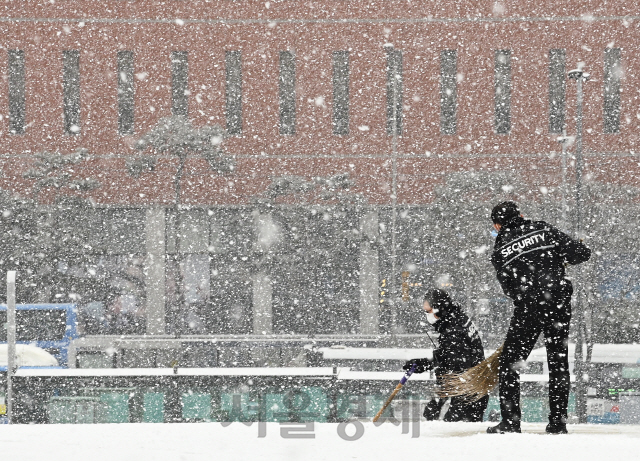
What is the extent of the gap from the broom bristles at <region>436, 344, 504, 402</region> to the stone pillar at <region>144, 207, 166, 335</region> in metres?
23.4

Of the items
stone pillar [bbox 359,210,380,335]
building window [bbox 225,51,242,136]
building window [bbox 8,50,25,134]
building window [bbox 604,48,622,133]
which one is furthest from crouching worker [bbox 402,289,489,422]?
building window [bbox 8,50,25,134]

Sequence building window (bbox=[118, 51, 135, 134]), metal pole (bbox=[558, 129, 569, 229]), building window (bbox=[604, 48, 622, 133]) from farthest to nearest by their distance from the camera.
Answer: building window (bbox=[118, 51, 135, 134]), building window (bbox=[604, 48, 622, 133]), metal pole (bbox=[558, 129, 569, 229])

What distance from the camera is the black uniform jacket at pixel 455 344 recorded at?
Result: 546 centimetres

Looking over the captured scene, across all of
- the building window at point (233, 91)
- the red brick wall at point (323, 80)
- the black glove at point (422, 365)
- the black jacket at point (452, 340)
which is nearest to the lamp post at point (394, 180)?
the red brick wall at point (323, 80)

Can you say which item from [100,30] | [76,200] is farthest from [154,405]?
[100,30]

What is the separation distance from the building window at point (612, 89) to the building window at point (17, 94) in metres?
21.1

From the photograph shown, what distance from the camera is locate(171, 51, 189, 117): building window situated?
29.0 meters

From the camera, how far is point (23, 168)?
28.2 meters

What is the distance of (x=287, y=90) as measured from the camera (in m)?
29.3

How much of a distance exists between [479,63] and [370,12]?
440cm

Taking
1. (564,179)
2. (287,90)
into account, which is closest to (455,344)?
(564,179)

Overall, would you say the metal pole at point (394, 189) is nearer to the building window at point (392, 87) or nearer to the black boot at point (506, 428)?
the building window at point (392, 87)

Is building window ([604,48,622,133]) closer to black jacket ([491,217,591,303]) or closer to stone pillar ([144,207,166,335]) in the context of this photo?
stone pillar ([144,207,166,335])

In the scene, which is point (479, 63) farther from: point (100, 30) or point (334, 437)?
point (334, 437)
